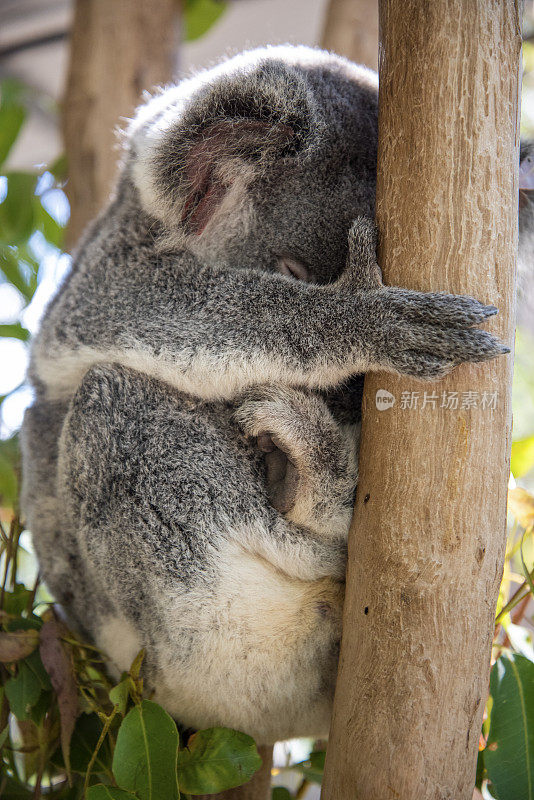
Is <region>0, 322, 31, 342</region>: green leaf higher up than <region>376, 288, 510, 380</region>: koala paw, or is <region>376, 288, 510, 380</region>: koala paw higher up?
<region>0, 322, 31, 342</region>: green leaf

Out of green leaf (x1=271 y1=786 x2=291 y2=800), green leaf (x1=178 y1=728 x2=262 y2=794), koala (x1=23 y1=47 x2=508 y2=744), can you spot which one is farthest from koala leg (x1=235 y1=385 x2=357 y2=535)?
green leaf (x1=271 y1=786 x2=291 y2=800)

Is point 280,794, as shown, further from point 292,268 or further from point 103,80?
point 103,80

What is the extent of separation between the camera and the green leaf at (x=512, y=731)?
1410 mm

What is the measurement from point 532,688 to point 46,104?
4493mm

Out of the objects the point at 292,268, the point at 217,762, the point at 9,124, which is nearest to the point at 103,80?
the point at 9,124

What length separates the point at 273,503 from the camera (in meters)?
1.59

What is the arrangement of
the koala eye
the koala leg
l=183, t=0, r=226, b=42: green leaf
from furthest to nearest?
→ 1. l=183, t=0, r=226, b=42: green leaf
2. the koala eye
3. the koala leg

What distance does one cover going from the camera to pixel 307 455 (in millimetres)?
1543

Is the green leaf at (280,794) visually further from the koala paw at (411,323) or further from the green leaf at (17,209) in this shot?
the green leaf at (17,209)

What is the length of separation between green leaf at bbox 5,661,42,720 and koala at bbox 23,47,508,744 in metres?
0.21

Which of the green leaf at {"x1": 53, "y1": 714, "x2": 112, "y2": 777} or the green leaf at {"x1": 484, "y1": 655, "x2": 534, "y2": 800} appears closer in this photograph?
the green leaf at {"x1": 484, "y1": 655, "x2": 534, "y2": 800}

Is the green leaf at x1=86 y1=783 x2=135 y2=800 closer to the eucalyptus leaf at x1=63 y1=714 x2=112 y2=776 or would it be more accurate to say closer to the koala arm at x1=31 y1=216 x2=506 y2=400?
the eucalyptus leaf at x1=63 y1=714 x2=112 y2=776

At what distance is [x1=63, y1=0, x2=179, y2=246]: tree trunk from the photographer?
2.77m

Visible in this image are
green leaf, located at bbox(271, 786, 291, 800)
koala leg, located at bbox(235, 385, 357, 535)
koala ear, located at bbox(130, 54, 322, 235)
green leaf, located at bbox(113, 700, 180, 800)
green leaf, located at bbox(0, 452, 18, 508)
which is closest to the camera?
green leaf, located at bbox(113, 700, 180, 800)
